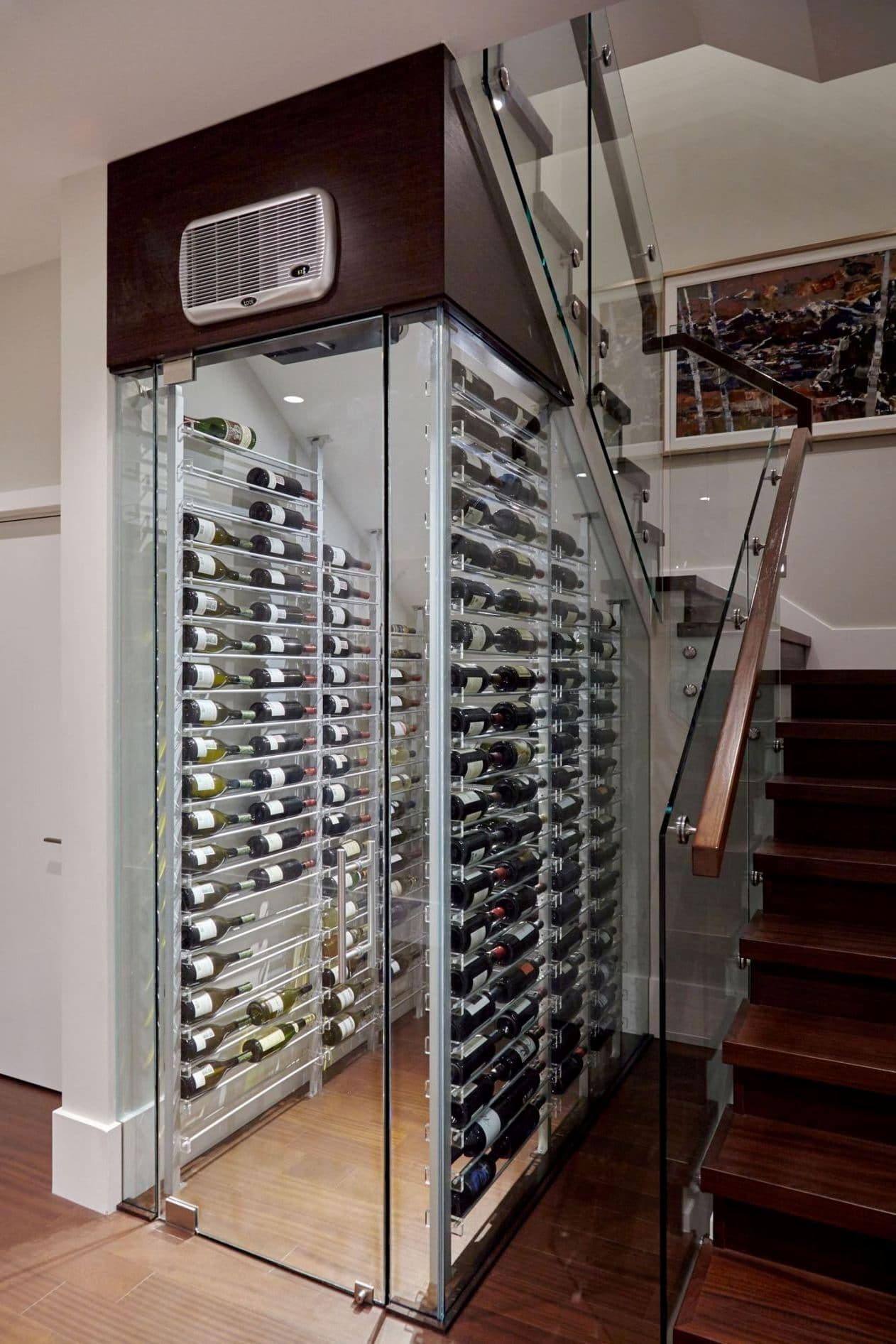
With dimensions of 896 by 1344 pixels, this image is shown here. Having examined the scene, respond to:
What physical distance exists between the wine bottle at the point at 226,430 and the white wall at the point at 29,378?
1.02 metres

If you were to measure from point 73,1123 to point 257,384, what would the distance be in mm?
2105

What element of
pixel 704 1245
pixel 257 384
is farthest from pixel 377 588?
pixel 704 1245

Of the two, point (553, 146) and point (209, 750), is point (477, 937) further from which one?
point (553, 146)

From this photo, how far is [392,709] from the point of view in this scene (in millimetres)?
2131

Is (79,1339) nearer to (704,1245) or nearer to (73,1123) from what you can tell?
(73,1123)

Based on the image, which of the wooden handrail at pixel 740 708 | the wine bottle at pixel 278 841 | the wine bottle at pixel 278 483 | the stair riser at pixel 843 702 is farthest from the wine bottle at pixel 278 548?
the stair riser at pixel 843 702

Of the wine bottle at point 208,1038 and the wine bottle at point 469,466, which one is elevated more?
the wine bottle at point 469,466

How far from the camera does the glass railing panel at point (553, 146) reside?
2.24 metres

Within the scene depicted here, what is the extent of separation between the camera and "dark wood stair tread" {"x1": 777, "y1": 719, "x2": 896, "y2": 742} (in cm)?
275

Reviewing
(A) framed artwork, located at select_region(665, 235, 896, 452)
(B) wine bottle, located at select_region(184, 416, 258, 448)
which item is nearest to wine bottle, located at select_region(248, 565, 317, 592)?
(B) wine bottle, located at select_region(184, 416, 258, 448)

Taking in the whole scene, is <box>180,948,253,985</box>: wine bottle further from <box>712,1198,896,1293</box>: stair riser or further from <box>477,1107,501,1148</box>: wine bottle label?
<box>712,1198,896,1293</box>: stair riser

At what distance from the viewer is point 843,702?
316cm

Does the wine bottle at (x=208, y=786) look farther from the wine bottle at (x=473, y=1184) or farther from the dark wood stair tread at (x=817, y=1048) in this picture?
the dark wood stair tread at (x=817, y=1048)

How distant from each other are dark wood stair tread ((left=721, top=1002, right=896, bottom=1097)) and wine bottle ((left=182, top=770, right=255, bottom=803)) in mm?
1345
